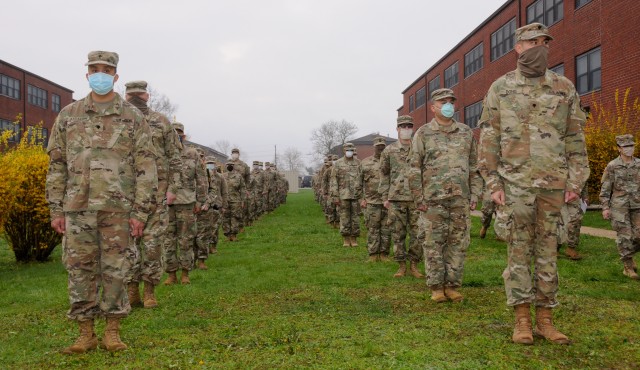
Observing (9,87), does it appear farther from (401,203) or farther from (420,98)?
(401,203)

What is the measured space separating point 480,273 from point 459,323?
130 inches

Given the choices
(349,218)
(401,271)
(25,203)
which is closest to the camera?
(401,271)

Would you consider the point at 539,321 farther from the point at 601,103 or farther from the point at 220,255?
the point at 601,103

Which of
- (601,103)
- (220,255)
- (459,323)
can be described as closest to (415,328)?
(459,323)

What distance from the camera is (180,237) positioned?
847cm

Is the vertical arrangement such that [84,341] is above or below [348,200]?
below

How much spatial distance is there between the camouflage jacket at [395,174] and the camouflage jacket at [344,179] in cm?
363

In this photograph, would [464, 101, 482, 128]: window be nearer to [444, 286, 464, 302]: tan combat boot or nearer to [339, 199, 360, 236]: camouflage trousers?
[339, 199, 360, 236]: camouflage trousers

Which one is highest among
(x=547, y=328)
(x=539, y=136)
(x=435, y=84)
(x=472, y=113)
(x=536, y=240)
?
(x=435, y=84)

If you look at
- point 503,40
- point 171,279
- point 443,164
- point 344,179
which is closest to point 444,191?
point 443,164

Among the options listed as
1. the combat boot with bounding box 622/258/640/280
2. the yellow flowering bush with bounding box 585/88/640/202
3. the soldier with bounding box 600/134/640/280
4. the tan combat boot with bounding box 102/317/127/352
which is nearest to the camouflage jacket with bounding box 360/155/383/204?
the soldier with bounding box 600/134/640/280

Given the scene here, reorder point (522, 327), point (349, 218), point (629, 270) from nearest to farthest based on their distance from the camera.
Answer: point (522, 327), point (629, 270), point (349, 218)

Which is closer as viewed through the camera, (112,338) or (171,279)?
(112,338)

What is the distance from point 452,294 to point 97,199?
4334 millimetres
